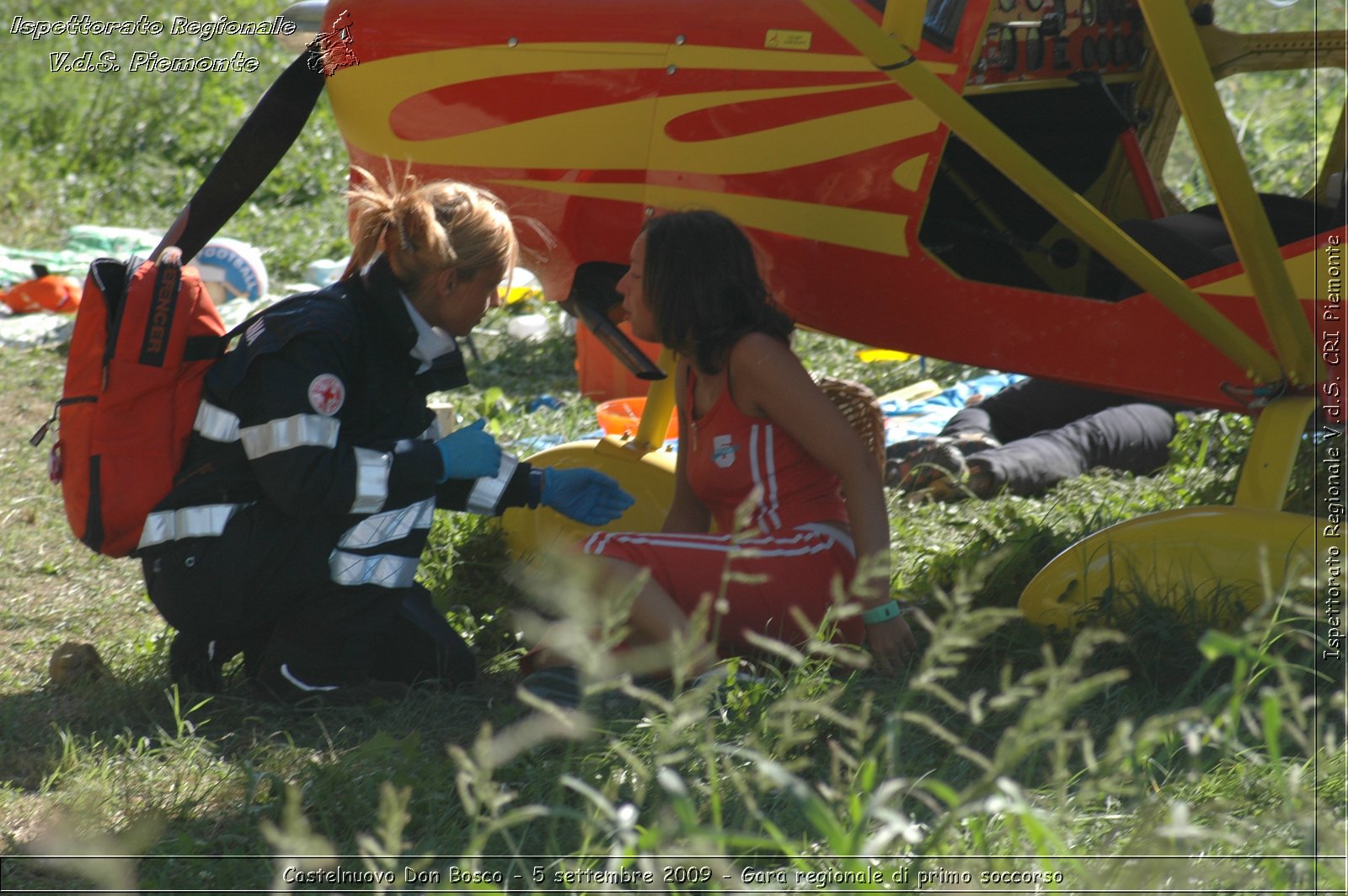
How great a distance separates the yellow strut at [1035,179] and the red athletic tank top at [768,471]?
78 centimetres

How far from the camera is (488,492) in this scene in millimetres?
3037

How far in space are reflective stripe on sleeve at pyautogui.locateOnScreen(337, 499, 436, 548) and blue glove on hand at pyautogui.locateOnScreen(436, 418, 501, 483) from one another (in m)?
0.10

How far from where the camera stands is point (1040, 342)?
3.16m

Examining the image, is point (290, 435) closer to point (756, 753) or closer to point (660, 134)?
point (660, 134)

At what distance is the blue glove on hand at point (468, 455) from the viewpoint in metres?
2.97

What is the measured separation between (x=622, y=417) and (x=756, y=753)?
305 centimetres

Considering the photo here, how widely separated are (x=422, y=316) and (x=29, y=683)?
52.8 inches

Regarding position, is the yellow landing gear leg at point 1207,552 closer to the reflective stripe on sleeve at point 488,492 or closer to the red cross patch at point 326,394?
the reflective stripe on sleeve at point 488,492

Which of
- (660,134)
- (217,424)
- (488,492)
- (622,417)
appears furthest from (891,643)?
(622,417)

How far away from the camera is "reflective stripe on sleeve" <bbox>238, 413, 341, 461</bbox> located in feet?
8.85

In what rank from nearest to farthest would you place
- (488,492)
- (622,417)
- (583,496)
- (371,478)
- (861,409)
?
(371,478)
(488,492)
(583,496)
(861,409)
(622,417)

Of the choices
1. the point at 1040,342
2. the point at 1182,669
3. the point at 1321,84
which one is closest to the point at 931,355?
the point at 1040,342
